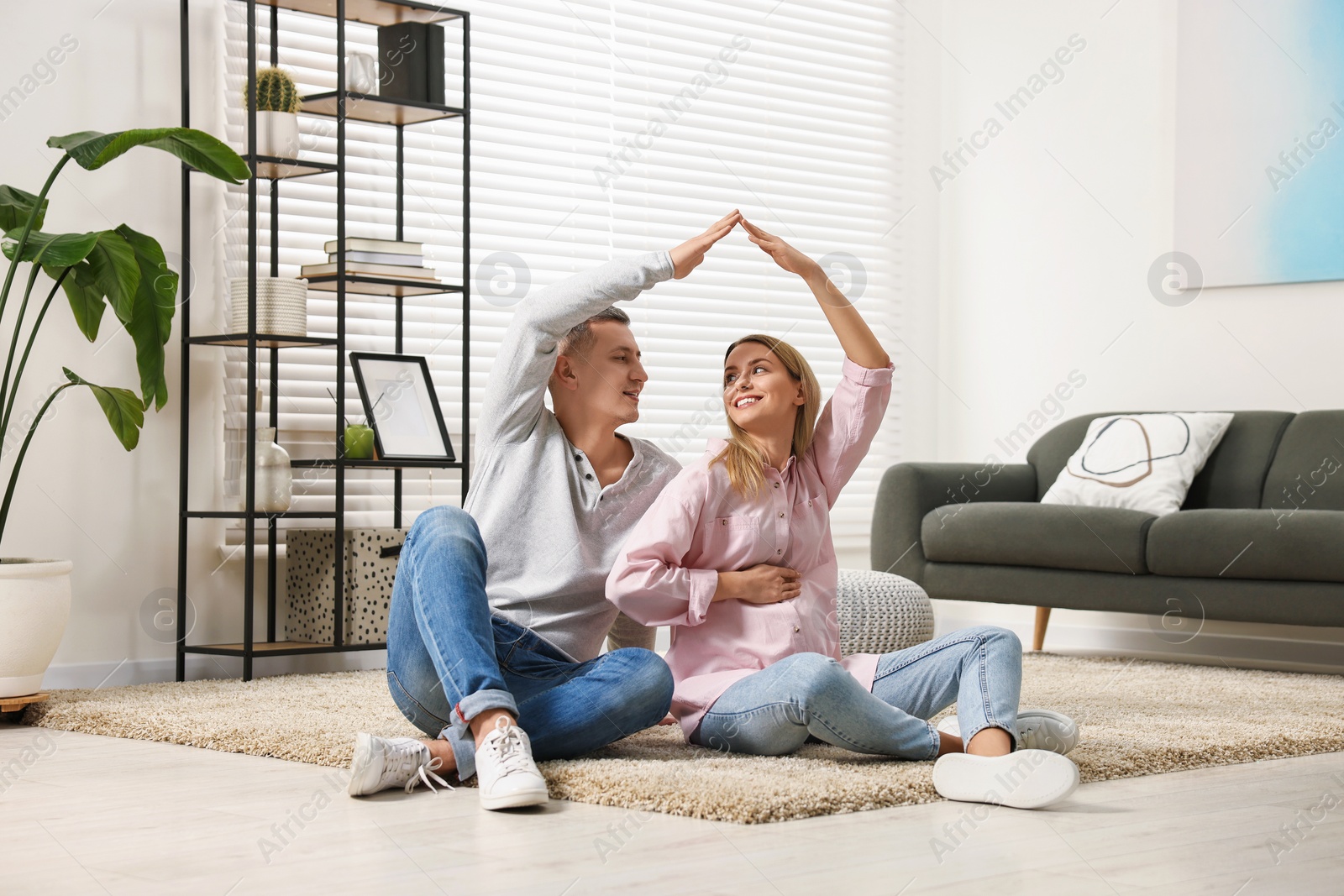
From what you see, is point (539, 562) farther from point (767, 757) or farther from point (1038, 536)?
point (1038, 536)

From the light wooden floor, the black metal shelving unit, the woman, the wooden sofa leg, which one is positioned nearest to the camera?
the light wooden floor

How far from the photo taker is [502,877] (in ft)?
4.67

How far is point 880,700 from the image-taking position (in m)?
1.99

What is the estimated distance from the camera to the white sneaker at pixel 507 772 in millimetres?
1736

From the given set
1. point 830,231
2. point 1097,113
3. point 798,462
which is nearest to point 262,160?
point 798,462

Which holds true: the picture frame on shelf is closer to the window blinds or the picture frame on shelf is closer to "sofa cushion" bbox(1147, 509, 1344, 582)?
the window blinds

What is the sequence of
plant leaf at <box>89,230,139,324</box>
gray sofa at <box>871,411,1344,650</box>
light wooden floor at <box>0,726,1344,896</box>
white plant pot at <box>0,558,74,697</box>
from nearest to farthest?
light wooden floor at <box>0,726,1344,896</box> < white plant pot at <box>0,558,74,697</box> < plant leaf at <box>89,230,139,324</box> < gray sofa at <box>871,411,1344,650</box>

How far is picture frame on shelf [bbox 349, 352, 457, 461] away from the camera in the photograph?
11.9ft

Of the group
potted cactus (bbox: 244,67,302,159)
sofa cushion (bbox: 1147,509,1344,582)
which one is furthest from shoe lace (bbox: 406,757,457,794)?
sofa cushion (bbox: 1147,509,1344,582)

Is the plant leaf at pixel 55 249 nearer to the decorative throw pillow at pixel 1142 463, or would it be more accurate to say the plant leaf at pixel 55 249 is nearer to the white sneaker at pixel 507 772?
the white sneaker at pixel 507 772

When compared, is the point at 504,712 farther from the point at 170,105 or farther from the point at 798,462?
the point at 170,105

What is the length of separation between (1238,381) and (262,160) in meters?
2.88

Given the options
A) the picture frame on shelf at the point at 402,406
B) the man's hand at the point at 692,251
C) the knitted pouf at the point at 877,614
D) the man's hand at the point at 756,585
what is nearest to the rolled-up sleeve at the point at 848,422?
the man's hand at the point at 756,585

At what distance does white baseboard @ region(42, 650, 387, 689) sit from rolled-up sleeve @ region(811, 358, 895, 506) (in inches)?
69.3
